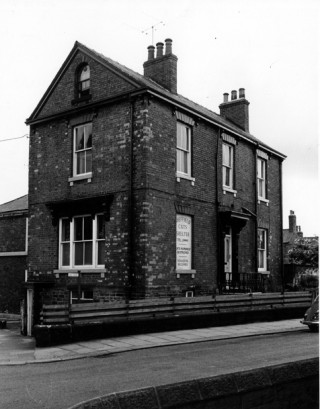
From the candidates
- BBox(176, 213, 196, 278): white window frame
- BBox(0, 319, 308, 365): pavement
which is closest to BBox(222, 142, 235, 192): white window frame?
BBox(176, 213, 196, 278): white window frame

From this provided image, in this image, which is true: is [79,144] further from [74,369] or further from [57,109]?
[74,369]

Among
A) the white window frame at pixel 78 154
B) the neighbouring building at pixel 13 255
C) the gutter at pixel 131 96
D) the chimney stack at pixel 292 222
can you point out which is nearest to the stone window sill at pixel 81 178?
the white window frame at pixel 78 154

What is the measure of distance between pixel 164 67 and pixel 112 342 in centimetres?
1162

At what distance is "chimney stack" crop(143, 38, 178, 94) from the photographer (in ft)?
65.3

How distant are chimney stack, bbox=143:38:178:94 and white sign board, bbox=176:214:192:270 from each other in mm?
5347

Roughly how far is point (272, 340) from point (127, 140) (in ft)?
26.8

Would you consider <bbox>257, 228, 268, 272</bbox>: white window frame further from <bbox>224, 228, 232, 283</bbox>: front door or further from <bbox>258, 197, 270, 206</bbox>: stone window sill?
<bbox>224, 228, 232, 283</bbox>: front door

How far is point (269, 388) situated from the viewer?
4.78 metres

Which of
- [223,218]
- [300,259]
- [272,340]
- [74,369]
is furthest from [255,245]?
[300,259]

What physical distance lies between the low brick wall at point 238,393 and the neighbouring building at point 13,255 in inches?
796

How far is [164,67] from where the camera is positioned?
20172 mm

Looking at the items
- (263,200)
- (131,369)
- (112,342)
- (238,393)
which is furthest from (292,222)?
(238,393)

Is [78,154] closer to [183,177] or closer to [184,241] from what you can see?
[183,177]

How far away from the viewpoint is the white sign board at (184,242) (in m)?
18.2
